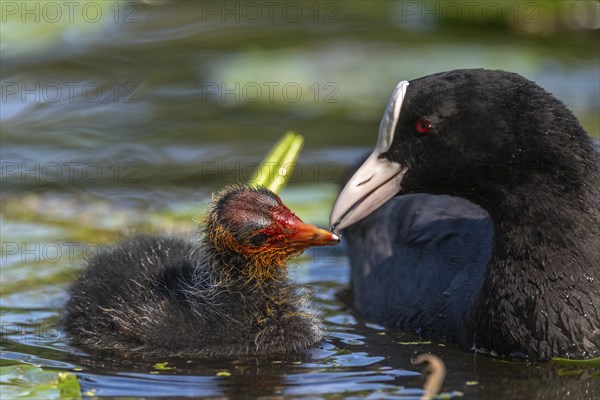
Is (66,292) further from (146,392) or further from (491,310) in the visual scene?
(491,310)

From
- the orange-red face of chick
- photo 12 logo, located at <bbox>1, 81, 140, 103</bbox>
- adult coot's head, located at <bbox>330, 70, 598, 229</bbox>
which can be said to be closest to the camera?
adult coot's head, located at <bbox>330, 70, 598, 229</bbox>

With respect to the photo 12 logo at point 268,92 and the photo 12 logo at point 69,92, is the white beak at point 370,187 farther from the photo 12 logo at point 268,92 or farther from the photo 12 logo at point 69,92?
the photo 12 logo at point 69,92

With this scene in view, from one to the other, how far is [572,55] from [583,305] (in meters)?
6.76

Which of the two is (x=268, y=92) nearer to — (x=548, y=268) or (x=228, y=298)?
(x=228, y=298)

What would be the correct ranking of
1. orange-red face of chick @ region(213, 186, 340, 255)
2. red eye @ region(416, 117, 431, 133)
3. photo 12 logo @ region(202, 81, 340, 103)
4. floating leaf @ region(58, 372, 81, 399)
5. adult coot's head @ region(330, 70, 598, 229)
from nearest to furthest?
floating leaf @ region(58, 372, 81, 399), adult coot's head @ region(330, 70, 598, 229), red eye @ region(416, 117, 431, 133), orange-red face of chick @ region(213, 186, 340, 255), photo 12 logo @ region(202, 81, 340, 103)

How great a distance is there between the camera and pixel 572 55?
41.3 ft

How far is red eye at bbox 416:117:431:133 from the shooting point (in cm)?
629

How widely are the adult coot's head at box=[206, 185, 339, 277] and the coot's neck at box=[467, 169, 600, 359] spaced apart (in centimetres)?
88

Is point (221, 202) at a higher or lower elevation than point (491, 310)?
higher

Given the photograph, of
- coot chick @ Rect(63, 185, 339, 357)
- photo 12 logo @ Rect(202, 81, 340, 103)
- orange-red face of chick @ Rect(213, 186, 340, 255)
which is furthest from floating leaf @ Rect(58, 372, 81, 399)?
photo 12 logo @ Rect(202, 81, 340, 103)

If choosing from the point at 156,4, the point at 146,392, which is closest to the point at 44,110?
the point at 156,4

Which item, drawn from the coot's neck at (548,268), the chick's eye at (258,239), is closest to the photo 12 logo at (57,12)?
the chick's eye at (258,239)

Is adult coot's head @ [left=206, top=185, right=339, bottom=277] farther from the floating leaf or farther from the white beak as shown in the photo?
the floating leaf

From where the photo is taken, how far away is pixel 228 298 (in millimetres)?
6551
